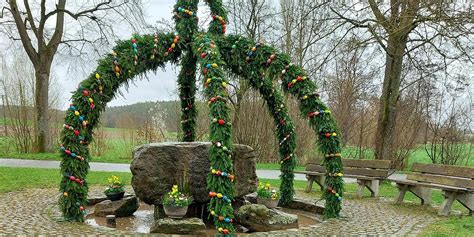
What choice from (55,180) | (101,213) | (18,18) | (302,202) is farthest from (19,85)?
(302,202)

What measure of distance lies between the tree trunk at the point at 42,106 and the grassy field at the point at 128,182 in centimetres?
682

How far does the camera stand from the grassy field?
7.51 metres

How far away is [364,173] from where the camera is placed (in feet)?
37.3

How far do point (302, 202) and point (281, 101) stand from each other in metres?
2.19

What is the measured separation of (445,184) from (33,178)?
1069 cm

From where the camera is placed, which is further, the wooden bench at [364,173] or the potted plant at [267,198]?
the wooden bench at [364,173]

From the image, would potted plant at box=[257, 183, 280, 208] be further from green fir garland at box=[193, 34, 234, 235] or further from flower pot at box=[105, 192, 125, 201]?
flower pot at box=[105, 192, 125, 201]

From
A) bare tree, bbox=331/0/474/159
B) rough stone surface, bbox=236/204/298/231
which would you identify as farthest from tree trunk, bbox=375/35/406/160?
rough stone surface, bbox=236/204/298/231

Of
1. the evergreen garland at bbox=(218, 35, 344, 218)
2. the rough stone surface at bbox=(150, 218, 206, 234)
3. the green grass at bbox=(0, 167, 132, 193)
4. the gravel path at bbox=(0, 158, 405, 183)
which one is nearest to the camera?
the rough stone surface at bbox=(150, 218, 206, 234)

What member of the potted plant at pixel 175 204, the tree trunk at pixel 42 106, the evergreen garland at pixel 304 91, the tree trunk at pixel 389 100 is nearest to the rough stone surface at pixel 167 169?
the potted plant at pixel 175 204

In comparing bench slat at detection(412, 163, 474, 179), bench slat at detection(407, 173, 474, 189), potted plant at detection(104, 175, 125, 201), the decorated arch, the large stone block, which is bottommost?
the large stone block

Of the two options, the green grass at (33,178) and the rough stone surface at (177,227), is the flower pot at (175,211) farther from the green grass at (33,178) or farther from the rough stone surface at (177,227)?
the green grass at (33,178)

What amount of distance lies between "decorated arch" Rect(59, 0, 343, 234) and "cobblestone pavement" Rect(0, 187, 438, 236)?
1.76 ft

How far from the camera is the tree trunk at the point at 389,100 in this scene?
45.2 ft
